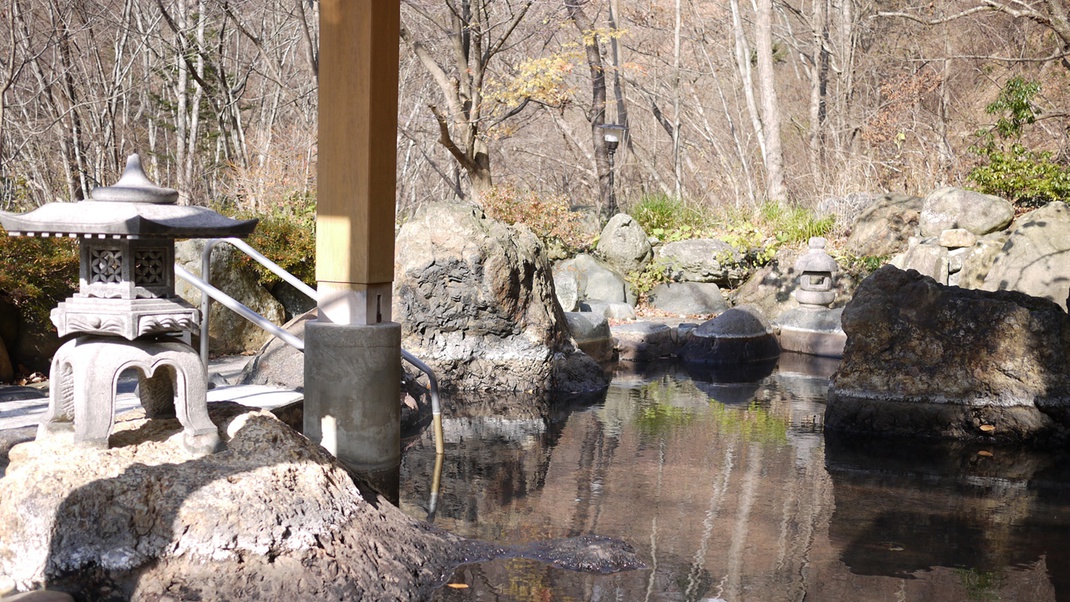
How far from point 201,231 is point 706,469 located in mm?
4136

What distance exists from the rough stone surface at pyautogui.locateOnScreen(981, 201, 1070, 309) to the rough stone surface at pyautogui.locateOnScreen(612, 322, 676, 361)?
4.46 meters

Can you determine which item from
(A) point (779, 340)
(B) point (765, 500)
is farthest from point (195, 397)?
(A) point (779, 340)

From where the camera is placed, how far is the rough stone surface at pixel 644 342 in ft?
41.6

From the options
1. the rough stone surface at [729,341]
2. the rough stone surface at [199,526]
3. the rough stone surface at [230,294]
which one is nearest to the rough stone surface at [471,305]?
the rough stone surface at [230,294]

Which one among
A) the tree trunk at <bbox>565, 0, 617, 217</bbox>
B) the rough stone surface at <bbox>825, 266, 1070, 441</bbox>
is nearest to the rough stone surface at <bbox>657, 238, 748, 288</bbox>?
the tree trunk at <bbox>565, 0, 617, 217</bbox>

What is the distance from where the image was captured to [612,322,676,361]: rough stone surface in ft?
41.6

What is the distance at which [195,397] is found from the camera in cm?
427

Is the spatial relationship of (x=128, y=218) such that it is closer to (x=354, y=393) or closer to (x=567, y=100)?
(x=354, y=393)

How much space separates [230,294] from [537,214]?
6172mm

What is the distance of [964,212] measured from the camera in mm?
14164

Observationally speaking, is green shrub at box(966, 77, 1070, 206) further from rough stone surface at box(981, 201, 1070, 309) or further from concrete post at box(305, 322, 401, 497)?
concrete post at box(305, 322, 401, 497)

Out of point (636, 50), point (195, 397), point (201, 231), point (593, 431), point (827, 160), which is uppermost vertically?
point (636, 50)

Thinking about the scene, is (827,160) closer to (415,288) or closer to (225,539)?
(415,288)

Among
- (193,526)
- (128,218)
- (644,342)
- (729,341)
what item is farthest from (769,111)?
(193,526)
